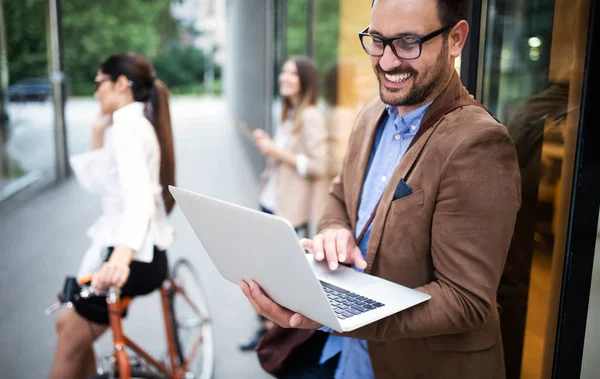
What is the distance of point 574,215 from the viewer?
152 cm

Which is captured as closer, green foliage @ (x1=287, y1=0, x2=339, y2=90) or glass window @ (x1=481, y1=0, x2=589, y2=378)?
glass window @ (x1=481, y1=0, x2=589, y2=378)

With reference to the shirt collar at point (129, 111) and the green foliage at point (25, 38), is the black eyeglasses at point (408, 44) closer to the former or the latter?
the shirt collar at point (129, 111)

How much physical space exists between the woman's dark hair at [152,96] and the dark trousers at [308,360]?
1.06 metres

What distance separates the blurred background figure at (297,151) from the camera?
373 cm

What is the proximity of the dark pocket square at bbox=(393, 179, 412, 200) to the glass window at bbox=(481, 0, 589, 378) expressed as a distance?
563 millimetres

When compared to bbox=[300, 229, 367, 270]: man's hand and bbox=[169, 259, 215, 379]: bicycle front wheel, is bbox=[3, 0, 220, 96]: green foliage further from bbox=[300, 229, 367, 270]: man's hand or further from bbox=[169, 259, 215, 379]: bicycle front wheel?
bbox=[300, 229, 367, 270]: man's hand

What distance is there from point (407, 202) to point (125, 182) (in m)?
1.21

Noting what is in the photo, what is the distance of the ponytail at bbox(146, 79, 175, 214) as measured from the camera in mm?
2361

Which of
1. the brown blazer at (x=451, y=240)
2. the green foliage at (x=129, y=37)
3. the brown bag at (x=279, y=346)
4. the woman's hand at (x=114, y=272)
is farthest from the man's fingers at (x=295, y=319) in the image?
the green foliage at (x=129, y=37)

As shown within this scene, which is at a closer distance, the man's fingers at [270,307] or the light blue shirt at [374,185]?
the man's fingers at [270,307]

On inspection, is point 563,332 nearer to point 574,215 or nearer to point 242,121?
point 574,215

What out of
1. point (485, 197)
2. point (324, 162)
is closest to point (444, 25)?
point (485, 197)

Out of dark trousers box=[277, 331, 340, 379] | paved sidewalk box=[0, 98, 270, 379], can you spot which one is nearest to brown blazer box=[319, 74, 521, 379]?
dark trousers box=[277, 331, 340, 379]

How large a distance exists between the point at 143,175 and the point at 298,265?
1.27 meters
